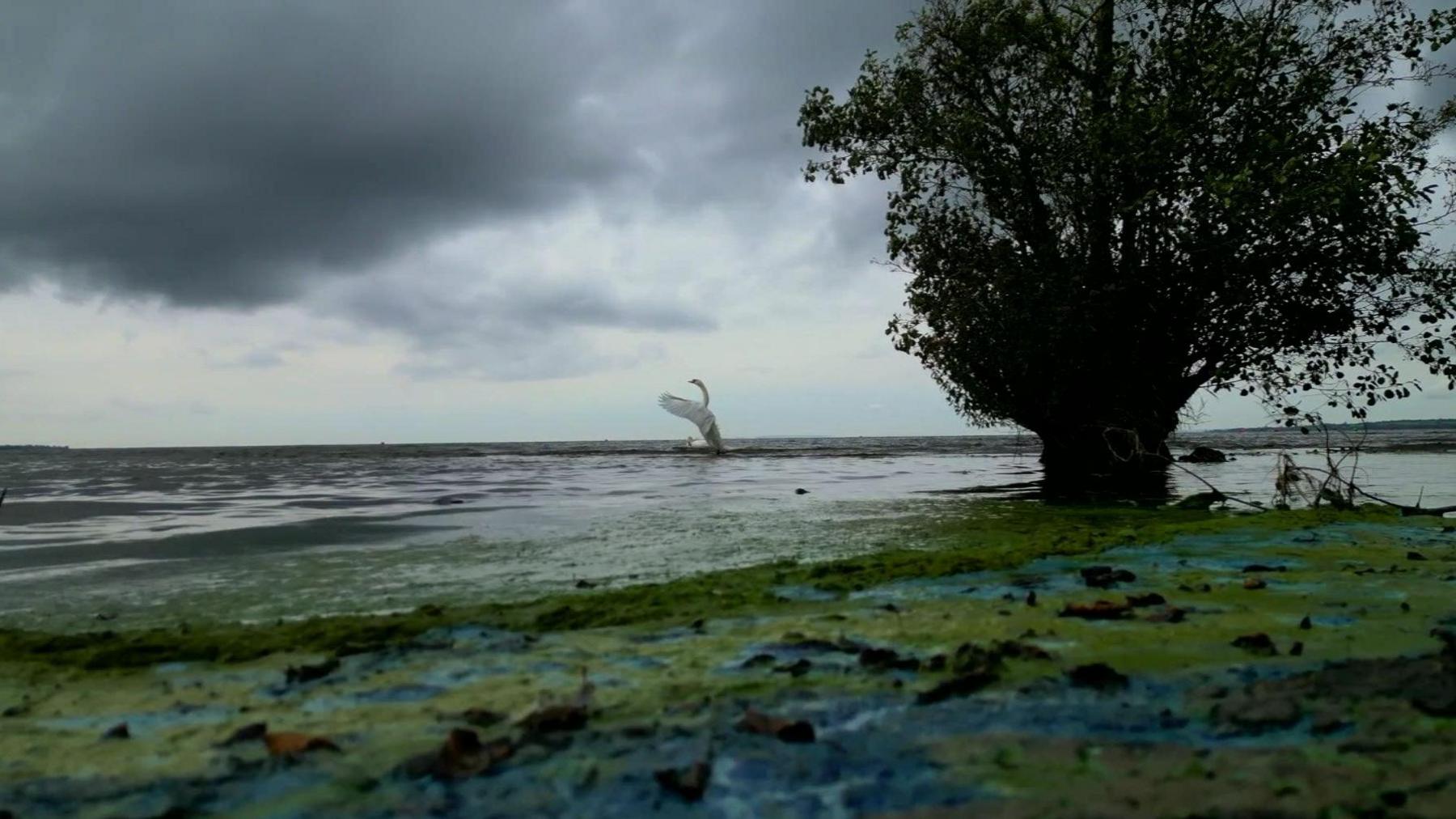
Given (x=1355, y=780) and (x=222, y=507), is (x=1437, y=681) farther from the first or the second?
(x=222, y=507)

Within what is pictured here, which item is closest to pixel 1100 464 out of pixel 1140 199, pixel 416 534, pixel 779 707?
pixel 1140 199

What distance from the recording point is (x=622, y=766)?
2928 mm

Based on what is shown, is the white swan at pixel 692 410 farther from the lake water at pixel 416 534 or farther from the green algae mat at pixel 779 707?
the green algae mat at pixel 779 707

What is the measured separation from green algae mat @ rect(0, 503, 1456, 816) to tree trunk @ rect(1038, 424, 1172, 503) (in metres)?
12.9

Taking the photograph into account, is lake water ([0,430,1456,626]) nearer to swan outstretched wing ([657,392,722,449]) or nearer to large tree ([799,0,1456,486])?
large tree ([799,0,1456,486])

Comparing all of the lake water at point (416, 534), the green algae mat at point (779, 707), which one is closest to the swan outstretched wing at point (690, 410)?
the lake water at point (416, 534)

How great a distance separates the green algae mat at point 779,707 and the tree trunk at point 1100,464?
1291 cm

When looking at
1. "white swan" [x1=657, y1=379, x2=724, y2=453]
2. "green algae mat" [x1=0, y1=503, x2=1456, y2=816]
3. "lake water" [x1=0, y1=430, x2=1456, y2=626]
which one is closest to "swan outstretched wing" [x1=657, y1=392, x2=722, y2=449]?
"white swan" [x1=657, y1=379, x2=724, y2=453]

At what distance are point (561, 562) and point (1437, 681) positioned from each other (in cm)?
686

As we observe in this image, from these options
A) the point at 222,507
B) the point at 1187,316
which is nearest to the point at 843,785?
the point at 222,507

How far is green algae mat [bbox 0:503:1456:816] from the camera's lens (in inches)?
106

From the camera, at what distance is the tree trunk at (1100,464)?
19.0 metres

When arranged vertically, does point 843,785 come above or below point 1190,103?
below

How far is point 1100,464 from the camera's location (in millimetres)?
23328
